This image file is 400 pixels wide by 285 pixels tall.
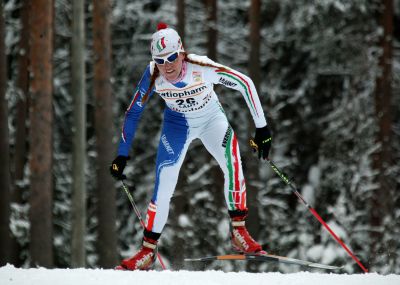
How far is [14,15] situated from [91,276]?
16135 mm

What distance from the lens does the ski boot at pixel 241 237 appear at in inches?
300

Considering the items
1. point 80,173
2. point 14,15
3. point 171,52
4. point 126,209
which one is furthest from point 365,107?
point 171,52

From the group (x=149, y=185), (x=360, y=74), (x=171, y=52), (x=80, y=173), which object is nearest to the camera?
(x=171, y=52)

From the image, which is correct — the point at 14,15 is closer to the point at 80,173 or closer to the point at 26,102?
the point at 26,102

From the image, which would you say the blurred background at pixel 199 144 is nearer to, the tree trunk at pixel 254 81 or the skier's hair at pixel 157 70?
the tree trunk at pixel 254 81

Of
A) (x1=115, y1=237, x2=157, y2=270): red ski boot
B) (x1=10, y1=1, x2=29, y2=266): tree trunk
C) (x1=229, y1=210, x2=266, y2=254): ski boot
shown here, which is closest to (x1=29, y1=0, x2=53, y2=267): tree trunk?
(x1=10, y1=1, x2=29, y2=266): tree trunk

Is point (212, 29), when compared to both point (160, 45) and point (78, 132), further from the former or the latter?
point (160, 45)

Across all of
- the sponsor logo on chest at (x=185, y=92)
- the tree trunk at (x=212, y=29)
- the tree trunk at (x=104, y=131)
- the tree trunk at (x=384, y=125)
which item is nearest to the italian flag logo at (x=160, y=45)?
the sponsor logo on chest at (x=185, y=92)

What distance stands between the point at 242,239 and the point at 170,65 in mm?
2143

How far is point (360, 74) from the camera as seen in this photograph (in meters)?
19.7

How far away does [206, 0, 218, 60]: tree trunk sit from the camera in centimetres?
1973

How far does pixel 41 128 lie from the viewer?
13.8 meters

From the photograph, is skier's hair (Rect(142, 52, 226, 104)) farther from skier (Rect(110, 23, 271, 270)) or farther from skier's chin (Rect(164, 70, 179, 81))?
skier's chin (Rect(164, 70, 179, 81))

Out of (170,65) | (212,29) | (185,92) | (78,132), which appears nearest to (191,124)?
(185,92)
